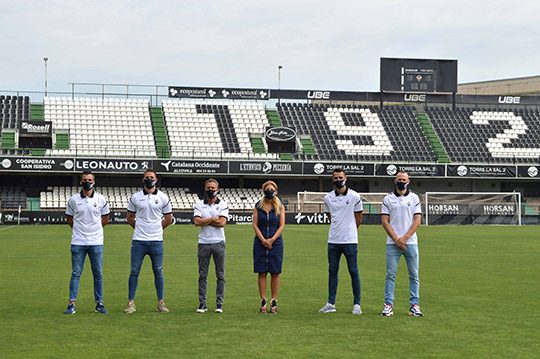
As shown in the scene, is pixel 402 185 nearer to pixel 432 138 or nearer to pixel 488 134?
pixel 432 138

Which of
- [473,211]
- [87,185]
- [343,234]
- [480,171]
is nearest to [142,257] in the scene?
[87,185]

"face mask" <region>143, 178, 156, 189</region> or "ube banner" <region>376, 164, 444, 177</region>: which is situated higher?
"ube banner" <region>376, 164, 444, 177</region>

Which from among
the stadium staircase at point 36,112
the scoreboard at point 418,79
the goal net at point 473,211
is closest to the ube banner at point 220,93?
the stadium staircase at point 36,112

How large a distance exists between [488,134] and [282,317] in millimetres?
49693

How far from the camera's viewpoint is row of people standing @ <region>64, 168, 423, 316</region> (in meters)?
10.2

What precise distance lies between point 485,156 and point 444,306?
44.6 meters

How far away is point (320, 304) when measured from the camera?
1146 centimetres

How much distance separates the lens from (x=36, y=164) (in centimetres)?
4500

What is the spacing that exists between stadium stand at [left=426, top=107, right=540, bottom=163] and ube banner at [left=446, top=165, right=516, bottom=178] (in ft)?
6.36

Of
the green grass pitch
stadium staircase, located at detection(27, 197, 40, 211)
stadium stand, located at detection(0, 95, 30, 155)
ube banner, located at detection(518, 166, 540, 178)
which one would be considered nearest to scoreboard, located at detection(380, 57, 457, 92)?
ube banner, located at detection(518, 166, 540, 178)

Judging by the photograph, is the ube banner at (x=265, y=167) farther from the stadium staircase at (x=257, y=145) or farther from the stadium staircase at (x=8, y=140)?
the stadium staircase at (x=8, y=140)

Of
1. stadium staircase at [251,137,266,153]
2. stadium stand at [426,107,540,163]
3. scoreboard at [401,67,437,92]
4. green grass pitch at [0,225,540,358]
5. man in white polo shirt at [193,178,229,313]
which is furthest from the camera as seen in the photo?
scoreboard at [401,67,437,92]

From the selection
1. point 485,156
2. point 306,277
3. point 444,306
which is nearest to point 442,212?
point 485,156

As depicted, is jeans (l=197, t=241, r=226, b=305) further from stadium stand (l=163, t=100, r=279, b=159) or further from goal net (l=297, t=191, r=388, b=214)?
stadium stand (l=163, t=100, r=279, b=159)
